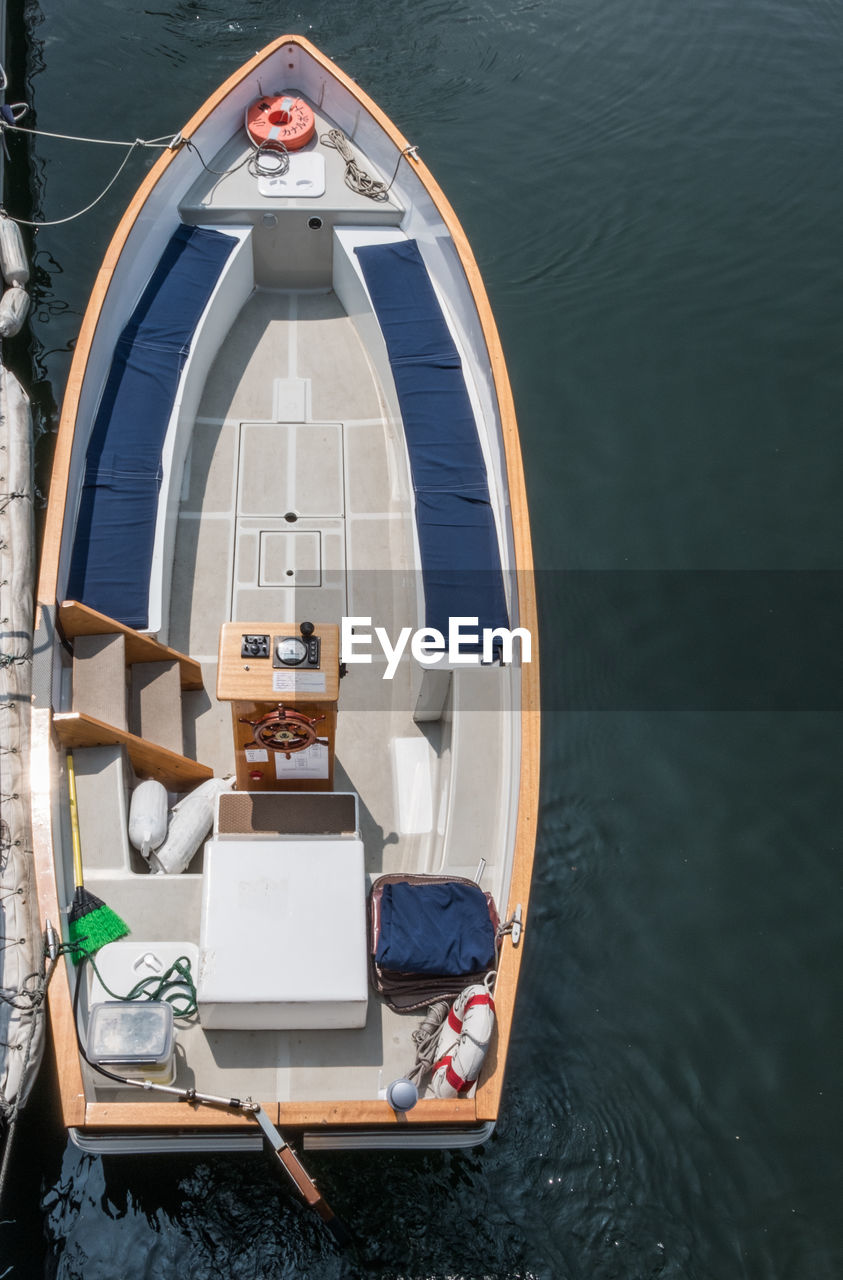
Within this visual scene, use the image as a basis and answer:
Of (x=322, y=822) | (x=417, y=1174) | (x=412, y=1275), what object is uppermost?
(x=322, y=822)

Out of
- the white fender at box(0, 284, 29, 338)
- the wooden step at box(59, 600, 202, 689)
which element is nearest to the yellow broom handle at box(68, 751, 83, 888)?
the wooden step at box(59, 600, 202, 689)

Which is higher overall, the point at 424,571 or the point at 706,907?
the point at 424,571

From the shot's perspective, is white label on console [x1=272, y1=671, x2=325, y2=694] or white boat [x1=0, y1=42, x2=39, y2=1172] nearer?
white label on console [x1=272, y1=671, x2=325, y2=694]

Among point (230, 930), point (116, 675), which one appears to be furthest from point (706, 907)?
point (116, 675)

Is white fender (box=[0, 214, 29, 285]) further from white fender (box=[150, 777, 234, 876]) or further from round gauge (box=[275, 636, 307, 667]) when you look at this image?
round gauge (box=[275, 636, 307, 667])

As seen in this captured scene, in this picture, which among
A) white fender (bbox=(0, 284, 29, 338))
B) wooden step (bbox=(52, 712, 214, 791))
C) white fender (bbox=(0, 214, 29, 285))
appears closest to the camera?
wooden step (bbox=(52, 712, 214, 791))

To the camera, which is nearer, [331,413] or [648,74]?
[331,413]

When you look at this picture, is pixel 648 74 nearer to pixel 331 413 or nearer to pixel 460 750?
pixel 331 413

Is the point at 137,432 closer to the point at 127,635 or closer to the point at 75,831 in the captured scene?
the point at 127,635
